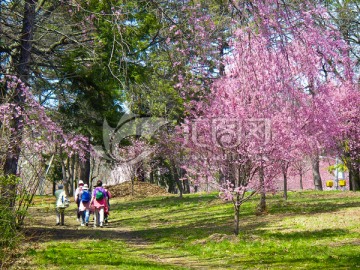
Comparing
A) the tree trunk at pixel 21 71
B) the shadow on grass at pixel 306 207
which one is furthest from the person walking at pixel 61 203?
the shadow on grass at pixel 306 207

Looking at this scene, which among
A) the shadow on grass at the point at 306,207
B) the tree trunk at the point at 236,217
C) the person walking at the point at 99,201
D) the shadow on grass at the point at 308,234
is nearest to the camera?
the shadow on grass at the point at 308,234

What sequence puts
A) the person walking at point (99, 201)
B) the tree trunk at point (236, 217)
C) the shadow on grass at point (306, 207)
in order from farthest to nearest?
the shadow on grass at point (306, 207)
the person walking at point (99, 201)
the tree trunk at point (236, 217)

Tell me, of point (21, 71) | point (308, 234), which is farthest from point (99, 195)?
point (308, 234)

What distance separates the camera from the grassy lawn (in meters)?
10.6

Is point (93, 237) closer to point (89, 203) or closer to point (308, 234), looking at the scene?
point (89, 203)

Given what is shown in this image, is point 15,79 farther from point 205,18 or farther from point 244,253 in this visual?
point 244,253

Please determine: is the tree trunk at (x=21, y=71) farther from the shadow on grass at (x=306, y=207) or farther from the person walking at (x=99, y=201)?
the shadow on grass at (x=306, y=207)

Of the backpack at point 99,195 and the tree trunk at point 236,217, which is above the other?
the backpack at point 99,195

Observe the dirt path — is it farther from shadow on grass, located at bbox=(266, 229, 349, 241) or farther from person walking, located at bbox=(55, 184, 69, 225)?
shadow on grass, located at bbox=(266, 229, 349, 241)

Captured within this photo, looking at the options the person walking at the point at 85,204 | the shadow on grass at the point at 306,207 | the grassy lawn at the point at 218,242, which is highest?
the person walking at the point at 85,204

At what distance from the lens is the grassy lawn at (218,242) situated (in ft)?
34.9

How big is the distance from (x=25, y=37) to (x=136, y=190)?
26.2m

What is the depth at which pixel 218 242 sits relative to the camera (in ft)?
46.3

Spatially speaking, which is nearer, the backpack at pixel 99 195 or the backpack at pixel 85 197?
the backpack at pixel 99 195
